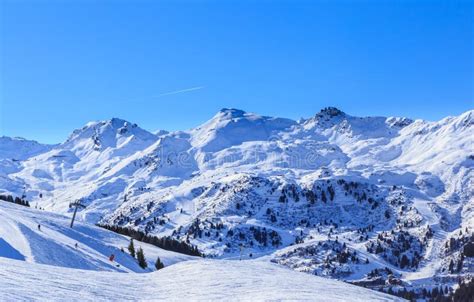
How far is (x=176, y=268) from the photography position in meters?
26.2

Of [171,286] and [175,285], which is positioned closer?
[171,286]

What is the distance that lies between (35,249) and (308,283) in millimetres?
33935

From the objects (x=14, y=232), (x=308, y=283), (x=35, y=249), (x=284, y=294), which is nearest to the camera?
(x=284, y=294)

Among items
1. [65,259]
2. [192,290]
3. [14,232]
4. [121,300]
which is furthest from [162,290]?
[14,232]

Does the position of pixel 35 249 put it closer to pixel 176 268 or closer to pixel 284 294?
pixel 176 268

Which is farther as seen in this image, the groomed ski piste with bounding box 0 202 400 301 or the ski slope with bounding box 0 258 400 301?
the groomed ski piste with bounding box 0 202 400 301

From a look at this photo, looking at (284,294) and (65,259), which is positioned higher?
(284,294)

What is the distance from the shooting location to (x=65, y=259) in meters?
49.6

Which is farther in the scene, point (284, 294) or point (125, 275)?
point (125, 275)

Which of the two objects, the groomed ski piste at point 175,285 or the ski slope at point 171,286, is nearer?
the ski slope at point 171,286

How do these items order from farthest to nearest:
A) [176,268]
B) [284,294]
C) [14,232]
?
[14,232] < [176,268] < [284,294]

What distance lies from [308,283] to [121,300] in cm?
894

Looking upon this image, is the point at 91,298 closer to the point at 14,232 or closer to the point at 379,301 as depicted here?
the point at 379,301

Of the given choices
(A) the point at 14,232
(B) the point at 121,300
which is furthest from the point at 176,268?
(A) the point at 14,232
